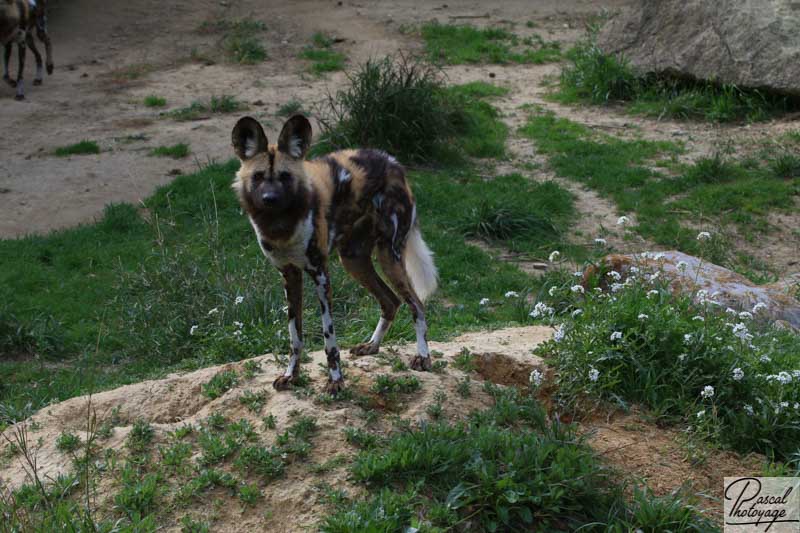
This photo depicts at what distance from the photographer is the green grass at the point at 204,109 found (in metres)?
10.1

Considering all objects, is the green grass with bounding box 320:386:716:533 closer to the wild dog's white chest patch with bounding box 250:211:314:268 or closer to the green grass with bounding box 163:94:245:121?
the wild dog's white chest patch with bounding box 250:211:314:268

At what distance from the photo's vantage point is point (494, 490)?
10.7 feet

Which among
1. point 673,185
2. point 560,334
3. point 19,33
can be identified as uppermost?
point 19,33

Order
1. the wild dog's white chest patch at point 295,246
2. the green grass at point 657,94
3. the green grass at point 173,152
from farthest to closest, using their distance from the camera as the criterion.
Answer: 1. the green grass at point 657,94
2. the green grass at point 173,152
3. the wild dog's white chest patch at point 295,246

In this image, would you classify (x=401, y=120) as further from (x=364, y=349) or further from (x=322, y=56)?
(x=364, y=349)

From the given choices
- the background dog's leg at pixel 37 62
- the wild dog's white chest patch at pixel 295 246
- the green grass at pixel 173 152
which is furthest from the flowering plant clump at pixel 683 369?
the background dog's leg at pixel 37 62

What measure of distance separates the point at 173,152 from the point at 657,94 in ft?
18.6

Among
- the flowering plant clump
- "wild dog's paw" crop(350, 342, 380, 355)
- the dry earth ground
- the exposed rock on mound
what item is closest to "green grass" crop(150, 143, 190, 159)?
the dry earth ground

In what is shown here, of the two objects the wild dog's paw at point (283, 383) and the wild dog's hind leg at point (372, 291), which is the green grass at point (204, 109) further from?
the wild dog's paw at point (283, 383)

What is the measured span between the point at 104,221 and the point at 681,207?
533cm

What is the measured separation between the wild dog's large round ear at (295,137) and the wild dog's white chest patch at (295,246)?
11.1 inches

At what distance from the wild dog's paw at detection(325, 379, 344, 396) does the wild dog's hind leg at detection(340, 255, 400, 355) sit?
513mm

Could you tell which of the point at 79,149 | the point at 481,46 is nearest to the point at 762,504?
the point at 79,149

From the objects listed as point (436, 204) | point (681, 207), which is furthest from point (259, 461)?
point (681, 207)
